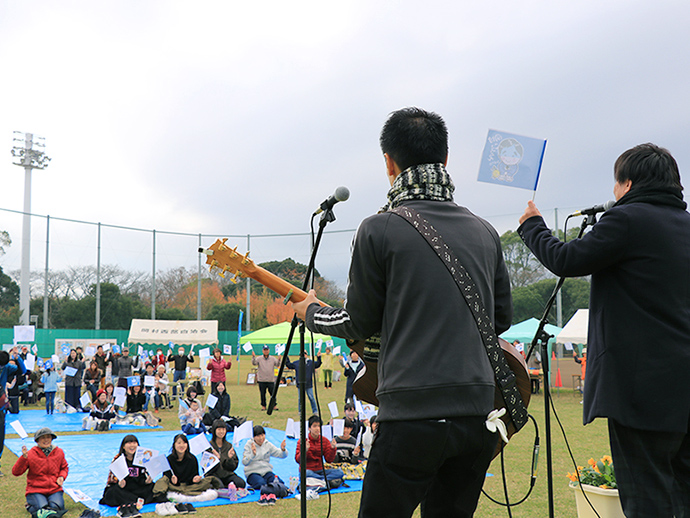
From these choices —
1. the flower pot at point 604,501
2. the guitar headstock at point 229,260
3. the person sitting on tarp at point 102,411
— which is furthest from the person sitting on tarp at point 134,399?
the guitar headstock at point 229,260

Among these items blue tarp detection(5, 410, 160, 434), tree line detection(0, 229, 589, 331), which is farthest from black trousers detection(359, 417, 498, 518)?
tree line detection(0, 229, 589, 331)

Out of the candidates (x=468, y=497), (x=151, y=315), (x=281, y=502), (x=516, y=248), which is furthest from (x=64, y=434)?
(x=151, y=315)

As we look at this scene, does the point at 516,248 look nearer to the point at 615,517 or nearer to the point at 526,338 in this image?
the point at 526,338

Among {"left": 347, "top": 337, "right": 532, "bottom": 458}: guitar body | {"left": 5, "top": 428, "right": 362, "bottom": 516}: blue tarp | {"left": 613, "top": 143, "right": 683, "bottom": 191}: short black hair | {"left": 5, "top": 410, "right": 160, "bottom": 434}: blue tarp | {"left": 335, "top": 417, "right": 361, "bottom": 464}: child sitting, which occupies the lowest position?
{"left": 5, "top": 410, "right": 160, "bottom": 434}: blue tarp

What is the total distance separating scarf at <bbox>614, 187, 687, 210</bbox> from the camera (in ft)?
7.92

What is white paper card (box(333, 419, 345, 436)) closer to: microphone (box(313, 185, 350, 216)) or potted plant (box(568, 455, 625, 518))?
potted plant (box(568, 455, 625, 518))

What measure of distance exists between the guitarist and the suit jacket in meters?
0.60

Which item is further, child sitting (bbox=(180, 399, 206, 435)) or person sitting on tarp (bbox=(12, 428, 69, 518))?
child sitting (bbox=(180, 399, 206, 435))

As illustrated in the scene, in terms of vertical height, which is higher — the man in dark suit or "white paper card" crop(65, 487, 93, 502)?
the man in dark suit

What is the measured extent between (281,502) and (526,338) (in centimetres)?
1524

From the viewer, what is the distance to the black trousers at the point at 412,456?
1777 millimetres

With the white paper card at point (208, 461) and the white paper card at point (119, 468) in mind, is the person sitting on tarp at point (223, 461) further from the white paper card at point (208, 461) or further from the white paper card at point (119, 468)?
the white paper card at point (119, 468)

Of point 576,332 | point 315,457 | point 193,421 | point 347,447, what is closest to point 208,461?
point 315,457

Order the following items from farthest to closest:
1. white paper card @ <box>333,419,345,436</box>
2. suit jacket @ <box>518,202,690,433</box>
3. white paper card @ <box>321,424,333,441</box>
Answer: white paper card @ <box>333,419,345,436</box>
white paper card @ <box>321,424,333,441</box>
suit jacket @ <box>518,202,690,433</box>
